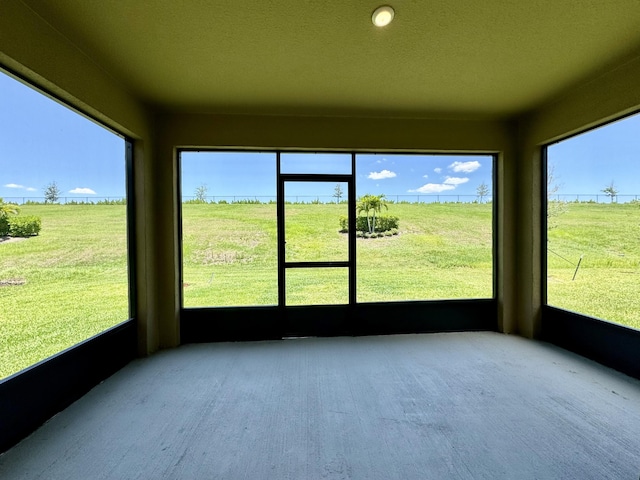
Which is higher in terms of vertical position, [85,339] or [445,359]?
[85,339]

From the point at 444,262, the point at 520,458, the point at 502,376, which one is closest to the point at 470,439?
the point at 520,458

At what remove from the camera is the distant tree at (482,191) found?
163 inches

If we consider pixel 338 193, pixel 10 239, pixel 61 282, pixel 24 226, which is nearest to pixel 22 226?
pixel 24 226

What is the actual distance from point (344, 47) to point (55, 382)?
3.44 m

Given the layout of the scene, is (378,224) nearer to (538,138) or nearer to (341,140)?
(341,140)

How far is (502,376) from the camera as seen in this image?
278 cm

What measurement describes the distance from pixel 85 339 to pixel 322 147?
10.4 feet

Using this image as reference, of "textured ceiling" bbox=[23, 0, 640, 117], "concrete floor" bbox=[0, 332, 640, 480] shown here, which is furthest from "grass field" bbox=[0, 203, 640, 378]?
"textured ceiling" bbox=[23, 0, 640, 117]

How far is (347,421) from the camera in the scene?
6.98 feet

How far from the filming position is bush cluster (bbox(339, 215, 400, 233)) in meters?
4.02

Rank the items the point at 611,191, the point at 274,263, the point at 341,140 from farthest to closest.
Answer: the point at 274,263 → the point at 341,140 → the point at 611,191

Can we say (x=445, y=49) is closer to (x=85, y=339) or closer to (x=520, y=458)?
(x=520, y=458)

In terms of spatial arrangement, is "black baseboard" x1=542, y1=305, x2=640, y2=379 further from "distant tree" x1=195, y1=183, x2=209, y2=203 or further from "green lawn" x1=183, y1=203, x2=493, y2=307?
"distant tree" x1=195, y1=183, x2=209, y2=203

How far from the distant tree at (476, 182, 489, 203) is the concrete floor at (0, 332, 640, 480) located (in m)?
2.10
